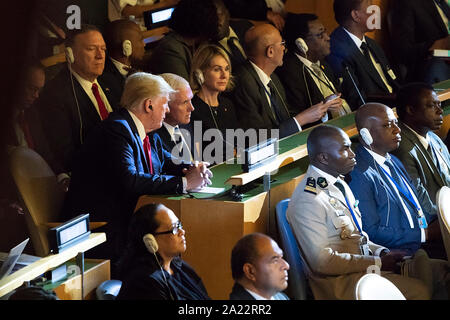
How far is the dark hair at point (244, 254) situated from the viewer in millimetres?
3377

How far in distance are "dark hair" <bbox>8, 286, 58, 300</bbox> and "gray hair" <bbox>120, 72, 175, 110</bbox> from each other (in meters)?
1.32

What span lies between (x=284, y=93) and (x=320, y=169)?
1.60m

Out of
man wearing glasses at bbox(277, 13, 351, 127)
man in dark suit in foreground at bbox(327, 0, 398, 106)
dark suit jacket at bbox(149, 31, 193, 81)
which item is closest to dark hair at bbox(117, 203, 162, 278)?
dark suit jacket at bbox(149, 31, 193, 81)

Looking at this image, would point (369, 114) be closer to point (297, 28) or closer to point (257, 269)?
point (297, 28)

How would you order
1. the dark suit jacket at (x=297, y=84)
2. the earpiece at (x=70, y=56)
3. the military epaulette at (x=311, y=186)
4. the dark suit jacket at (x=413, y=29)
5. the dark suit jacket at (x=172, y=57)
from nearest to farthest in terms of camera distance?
the military epaulette at (x=311, y=186), the earpiece at (x=70, y=56), the dark suit jacket at (x=172, y=57), the dark suit jacket at (x=297, y=84), the dark suit jacket at (x=413, y=29)

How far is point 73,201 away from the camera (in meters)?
4.20

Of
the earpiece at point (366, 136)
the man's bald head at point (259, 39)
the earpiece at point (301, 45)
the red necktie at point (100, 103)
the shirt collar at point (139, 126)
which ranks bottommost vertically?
the earpiece at point (366, 136)

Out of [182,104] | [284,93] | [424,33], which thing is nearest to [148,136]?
[182,104]

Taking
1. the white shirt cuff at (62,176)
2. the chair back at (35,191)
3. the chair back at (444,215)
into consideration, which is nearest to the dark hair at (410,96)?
the chair back at (444,215)

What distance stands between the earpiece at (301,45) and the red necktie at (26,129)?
82.3 inches

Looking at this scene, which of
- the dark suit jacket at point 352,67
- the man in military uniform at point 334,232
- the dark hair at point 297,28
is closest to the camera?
the man in military uniform at point 334,232

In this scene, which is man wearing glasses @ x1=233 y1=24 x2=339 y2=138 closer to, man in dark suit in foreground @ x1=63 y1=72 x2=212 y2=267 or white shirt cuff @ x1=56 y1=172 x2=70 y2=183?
man in dark suit in foreground @ x1=63 y1=72 x2=212 y2=267

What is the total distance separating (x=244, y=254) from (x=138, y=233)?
0.41 meters

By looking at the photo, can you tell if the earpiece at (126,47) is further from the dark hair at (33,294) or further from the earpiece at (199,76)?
the dark hair at (33,294)
